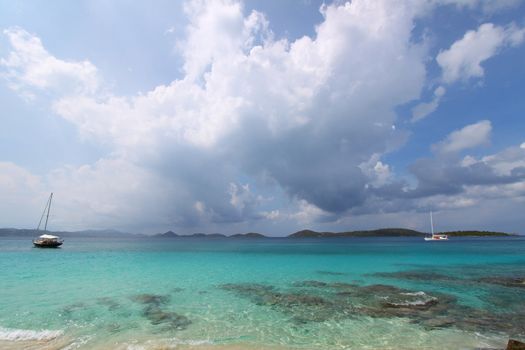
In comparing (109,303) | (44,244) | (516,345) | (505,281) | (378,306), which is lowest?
(44,244)

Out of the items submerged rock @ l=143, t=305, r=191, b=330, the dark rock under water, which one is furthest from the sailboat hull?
submerged rock @ l=143, t=305, r=191, b=330

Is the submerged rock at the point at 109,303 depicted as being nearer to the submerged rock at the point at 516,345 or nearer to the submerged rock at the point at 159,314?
the submerged rock at the point at 159,314

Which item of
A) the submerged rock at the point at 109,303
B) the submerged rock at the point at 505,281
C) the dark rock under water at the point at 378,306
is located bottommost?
the submerged rock at the point at 109,303

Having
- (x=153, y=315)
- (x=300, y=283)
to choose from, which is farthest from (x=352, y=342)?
(x=300, y=283)

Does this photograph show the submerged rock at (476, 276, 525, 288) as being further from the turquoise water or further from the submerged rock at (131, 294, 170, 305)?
the submerged rock at (131, 294, 170, 305)

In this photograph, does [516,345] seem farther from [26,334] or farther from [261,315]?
[26,334]

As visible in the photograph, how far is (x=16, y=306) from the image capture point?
17172 millimetres

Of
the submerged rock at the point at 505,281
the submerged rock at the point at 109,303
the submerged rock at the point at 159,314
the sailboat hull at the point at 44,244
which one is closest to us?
the submerged rock at the point at 159,314

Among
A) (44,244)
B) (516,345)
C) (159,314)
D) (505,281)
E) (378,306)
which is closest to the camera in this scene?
(516,345)

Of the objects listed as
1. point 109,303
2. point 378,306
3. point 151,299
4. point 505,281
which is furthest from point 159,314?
point 505,281

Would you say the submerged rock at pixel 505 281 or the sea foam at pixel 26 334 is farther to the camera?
the submerged rock at pixel 505 281

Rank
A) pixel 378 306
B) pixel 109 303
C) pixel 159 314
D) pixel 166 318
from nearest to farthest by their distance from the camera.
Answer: pixel 166 318 < pixel 159 314 < pixel 378 306 < pixel 109 303

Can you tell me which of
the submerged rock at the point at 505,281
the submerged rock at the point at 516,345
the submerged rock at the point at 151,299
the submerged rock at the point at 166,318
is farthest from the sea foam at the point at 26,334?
the submerged rock at the point at 505,281

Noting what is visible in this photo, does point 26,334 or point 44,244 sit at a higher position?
point 26,334
